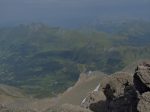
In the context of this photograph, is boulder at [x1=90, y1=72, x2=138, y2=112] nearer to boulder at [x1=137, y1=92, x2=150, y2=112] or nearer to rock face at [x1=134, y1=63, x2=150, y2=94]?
rock face at [x1=134, y1=63, x2=150, y2=94]

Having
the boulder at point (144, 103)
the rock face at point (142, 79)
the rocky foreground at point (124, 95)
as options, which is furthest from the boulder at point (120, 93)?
the boulder at point (144, 103)

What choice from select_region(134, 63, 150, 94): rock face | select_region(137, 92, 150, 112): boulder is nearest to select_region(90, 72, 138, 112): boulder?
select_region(134, 63, 150, 94): rock face

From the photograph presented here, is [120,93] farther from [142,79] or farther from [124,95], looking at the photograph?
[142,79]

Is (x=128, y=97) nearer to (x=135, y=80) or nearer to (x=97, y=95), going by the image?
(x=135, y=80)

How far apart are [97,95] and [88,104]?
1.27 m

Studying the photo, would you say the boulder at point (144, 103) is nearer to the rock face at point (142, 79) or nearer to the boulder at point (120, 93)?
the rock face at point (142, 79)

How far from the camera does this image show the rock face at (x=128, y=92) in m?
22.4

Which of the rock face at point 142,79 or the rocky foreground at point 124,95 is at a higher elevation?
the rock face at point 142,79

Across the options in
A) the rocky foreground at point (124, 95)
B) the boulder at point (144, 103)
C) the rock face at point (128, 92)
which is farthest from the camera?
the rocky foreground at point (124, 95)

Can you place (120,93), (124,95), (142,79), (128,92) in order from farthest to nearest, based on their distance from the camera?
(120,93)
(124,95)
(128,92)
(142,79)

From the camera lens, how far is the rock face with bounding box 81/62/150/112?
2236cm

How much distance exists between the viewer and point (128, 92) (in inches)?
1016

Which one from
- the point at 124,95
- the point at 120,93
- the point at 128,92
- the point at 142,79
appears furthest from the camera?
the point at 120,93

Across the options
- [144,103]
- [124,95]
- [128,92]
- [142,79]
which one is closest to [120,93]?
[124,95]
